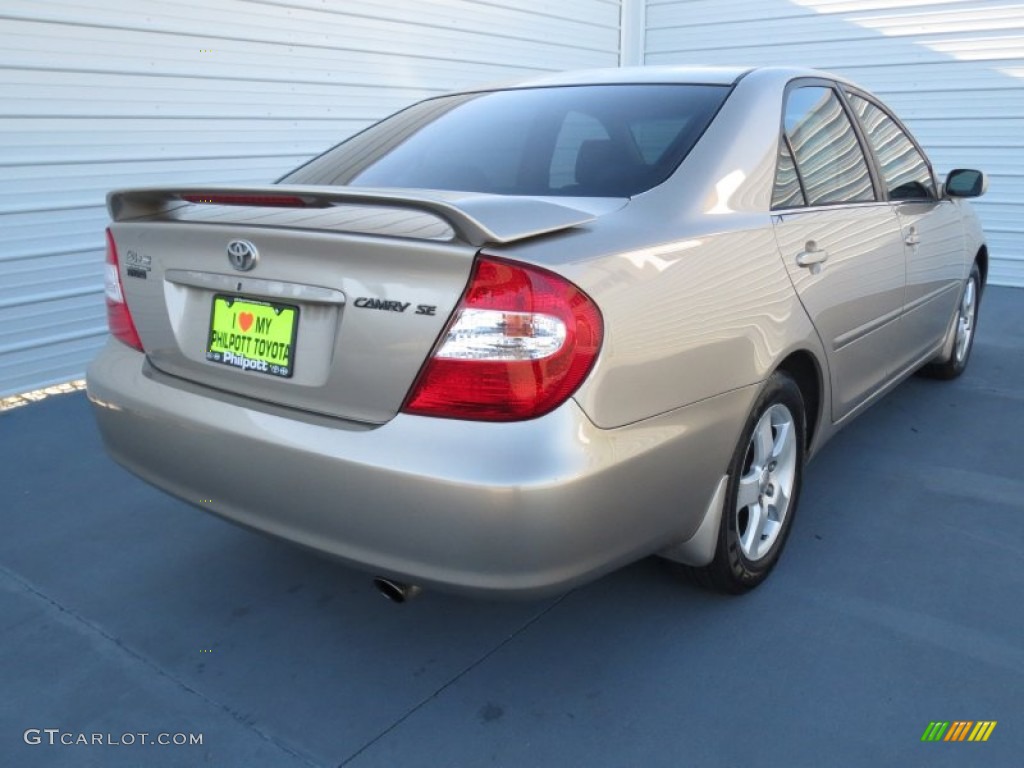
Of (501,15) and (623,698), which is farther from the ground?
(501,15)

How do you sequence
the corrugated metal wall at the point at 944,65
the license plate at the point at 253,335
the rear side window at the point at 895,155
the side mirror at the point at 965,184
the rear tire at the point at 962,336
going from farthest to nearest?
the corrugated metal wall at the point at 944,65 < the rear tire at the point at 962,336 < the side mirror at the point at 965,184 < the rear side window at the point at 895,155 < the license plate at the point at 253,335

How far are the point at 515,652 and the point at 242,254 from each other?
4.04ft

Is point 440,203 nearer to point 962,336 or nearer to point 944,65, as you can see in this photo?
point 962,336

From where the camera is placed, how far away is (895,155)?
11.7 ft

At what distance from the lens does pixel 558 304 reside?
1703mm

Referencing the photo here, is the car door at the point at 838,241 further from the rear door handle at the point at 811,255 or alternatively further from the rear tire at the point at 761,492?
the rear tire at the point at 761,492

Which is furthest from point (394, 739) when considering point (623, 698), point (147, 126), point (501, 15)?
point (501, 15)

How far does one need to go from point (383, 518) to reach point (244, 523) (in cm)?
47

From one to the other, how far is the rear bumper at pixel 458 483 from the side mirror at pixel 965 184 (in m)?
2.38

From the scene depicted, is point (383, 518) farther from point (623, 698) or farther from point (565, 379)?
point (623, 698)

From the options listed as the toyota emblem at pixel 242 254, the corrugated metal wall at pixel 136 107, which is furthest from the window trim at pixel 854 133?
the corrugated metal wall at pixel 136 107

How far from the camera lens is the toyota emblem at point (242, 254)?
1.93m

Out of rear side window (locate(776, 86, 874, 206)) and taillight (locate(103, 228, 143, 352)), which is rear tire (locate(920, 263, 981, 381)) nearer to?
rear side window (locate(776, 86, 874, 206))

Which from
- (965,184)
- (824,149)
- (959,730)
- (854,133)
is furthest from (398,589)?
(965,184)
